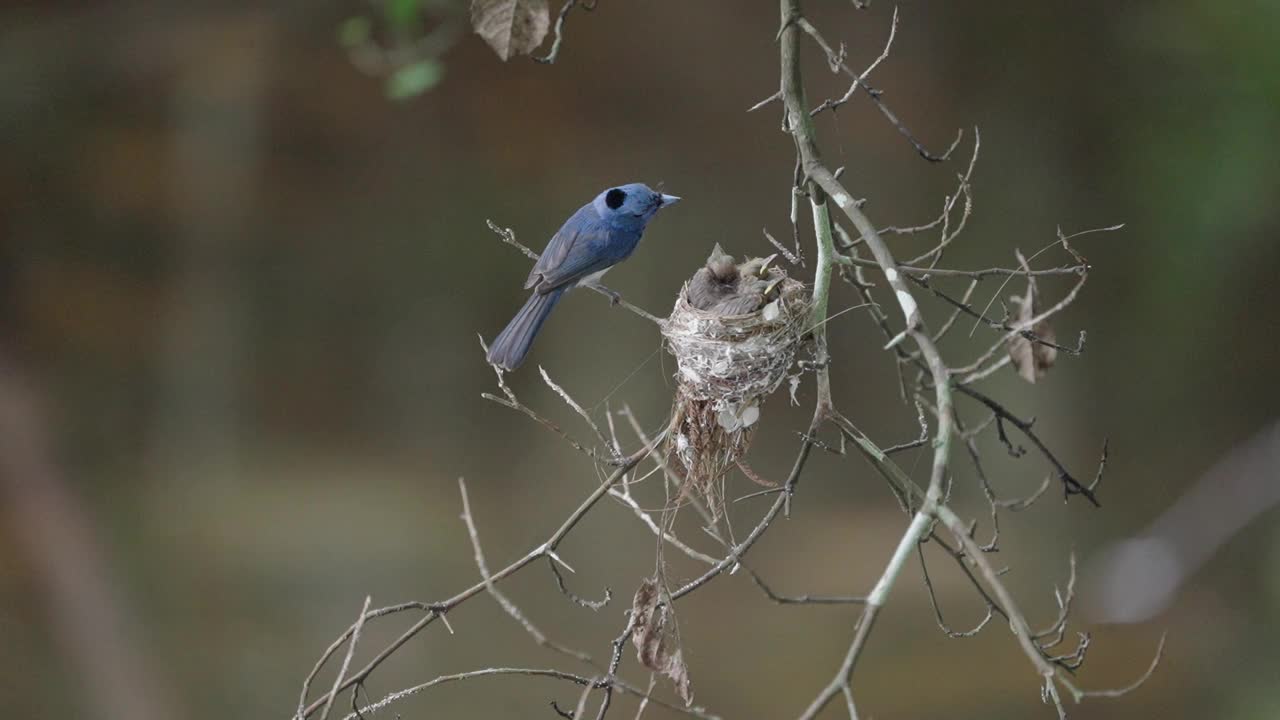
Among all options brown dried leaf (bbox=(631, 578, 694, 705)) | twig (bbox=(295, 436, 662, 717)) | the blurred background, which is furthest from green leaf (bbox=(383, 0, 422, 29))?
the blurred background

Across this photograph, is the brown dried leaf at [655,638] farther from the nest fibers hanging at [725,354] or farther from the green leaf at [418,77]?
the green leaf at [418,77]

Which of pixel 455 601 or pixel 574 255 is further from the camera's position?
pixel 574 255

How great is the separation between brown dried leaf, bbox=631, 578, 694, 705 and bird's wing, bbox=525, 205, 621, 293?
1171 mm

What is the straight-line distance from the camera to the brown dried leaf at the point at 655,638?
175cm

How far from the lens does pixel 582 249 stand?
2822 millimetres

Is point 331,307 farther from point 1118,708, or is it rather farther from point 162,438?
point 1118,708

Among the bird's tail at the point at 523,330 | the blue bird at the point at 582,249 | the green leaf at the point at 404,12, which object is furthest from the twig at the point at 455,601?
the green leaf at the point at 404,12

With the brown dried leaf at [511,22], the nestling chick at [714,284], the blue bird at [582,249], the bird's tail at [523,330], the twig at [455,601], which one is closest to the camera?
the brown dried leaf at [511,22]

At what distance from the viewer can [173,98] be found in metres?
4.57

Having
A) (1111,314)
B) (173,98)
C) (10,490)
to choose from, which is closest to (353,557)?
(10,490)

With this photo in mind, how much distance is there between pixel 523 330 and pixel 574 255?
0.22 m

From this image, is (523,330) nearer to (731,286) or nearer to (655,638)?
(731,286)

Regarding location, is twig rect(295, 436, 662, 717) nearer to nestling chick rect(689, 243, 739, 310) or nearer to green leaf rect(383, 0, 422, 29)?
nestling chick rect(689, 243, 739, 310)

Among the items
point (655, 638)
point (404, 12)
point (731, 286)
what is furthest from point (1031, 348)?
point (404, 12)
